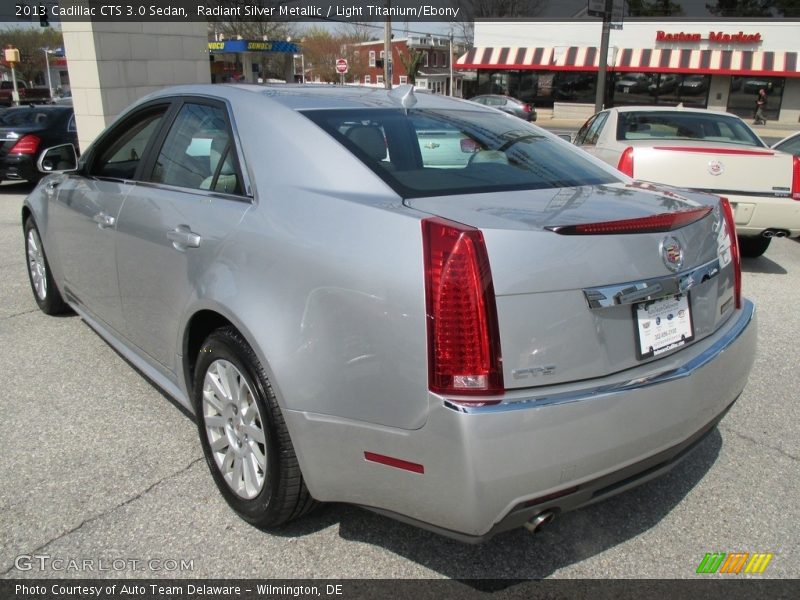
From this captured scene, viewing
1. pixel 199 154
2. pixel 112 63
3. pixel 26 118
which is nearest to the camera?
pixel 199 154

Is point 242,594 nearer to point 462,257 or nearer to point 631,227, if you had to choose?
point 462,257

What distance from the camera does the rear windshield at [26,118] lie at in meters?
12.0

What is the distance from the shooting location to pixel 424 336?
6.31 feet

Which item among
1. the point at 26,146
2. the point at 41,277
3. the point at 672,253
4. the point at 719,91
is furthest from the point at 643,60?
the point at 672,253

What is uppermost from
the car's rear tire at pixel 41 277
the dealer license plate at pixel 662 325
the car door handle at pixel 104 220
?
the car door handle at pixel 104 220

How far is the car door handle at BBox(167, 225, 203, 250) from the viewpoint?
2682mm

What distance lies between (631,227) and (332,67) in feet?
228

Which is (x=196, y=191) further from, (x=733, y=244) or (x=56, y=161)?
(x=733, y=244)

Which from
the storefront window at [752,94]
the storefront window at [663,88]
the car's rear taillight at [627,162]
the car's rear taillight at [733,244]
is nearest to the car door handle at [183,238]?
the car's rear taillight at [733,244]

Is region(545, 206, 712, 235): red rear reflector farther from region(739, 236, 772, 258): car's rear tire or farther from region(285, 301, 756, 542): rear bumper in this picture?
region(739, 236, 772, 258): car's rear tire

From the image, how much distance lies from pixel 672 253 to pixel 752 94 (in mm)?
39729

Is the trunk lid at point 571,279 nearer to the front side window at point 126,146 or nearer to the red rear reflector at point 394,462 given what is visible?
the red rear reflector at point 394,462
